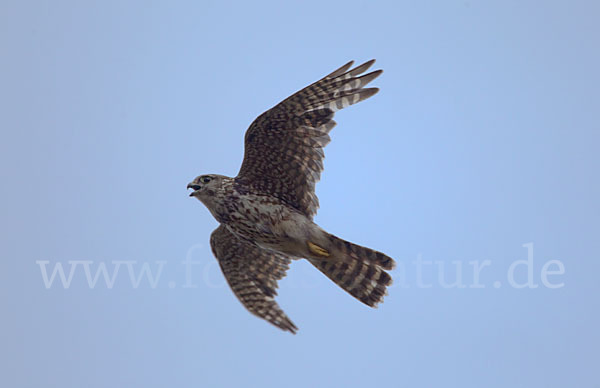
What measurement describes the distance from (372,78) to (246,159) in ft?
5.79

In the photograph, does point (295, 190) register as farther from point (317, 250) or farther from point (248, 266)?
point (248, 266)

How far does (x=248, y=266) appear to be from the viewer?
404 inches

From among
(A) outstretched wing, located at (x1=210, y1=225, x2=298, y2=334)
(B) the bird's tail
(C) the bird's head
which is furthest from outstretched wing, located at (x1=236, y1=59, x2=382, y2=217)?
(A) outstretched wing, located at (x1=210, y1=225, x2=298, y2=334)

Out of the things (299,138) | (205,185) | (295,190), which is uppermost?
(299,138)

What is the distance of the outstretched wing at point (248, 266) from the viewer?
395 inches

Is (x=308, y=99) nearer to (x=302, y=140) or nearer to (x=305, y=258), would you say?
(x=302, y=140)

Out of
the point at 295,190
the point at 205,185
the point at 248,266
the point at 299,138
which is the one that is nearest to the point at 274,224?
the point at 295,190

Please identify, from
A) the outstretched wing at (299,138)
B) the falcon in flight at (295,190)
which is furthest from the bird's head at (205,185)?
the outstretched wing at (299,138)

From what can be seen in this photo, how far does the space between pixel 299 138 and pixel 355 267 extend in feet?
5.47

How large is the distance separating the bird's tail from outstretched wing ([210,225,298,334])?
1.01m

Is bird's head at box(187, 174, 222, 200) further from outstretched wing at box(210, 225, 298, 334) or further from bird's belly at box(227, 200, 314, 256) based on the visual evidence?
outstretched wing at box(210, 225, 298, 334)

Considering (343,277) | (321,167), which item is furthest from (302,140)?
(343,277)

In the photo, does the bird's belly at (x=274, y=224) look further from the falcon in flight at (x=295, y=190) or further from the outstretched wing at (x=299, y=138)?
the outstretched wing at (x=299, y=138)

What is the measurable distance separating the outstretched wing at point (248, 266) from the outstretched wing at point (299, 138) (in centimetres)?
110
